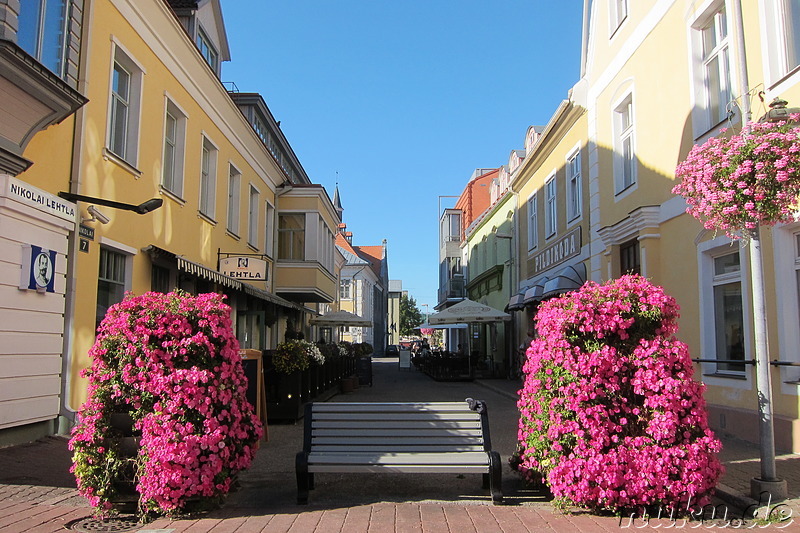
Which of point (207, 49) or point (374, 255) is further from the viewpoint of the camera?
point (374, 255)

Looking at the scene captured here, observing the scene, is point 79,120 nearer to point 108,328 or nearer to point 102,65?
point 102,65

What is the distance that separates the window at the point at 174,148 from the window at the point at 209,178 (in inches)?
59.8

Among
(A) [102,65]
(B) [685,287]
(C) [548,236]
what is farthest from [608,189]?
Answer: (A) [102,65]

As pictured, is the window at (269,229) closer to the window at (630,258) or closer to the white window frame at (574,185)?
the white window frame at (574,185)

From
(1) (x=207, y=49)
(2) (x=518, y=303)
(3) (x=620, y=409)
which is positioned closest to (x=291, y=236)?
(1) (x=207, y=49)

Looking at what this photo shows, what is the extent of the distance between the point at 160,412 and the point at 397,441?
6.56 feet

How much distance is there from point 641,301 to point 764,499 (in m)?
1.92

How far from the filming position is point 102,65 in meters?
9.23

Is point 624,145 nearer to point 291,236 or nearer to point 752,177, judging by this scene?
point 752,177

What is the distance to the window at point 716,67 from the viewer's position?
904 cm

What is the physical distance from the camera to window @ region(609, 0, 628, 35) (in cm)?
1292

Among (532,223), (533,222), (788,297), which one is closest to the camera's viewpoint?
(788,297)

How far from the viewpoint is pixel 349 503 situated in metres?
5.48

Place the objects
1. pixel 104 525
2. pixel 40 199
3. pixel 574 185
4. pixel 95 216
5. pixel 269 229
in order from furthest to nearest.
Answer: pixel 269 229, pixel 574 185, pixel 95 216, pixel 40 199, pixel 104 525
